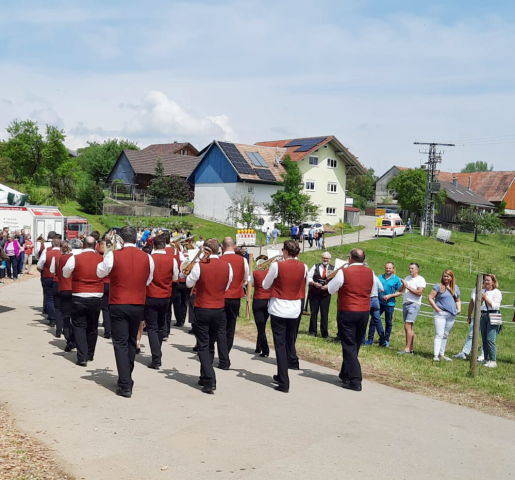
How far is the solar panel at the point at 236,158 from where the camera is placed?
173 feet

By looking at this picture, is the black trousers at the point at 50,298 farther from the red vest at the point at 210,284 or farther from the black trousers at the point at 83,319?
the red vest at the point at 210,284

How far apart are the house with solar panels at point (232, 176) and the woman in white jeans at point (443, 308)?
3970cm

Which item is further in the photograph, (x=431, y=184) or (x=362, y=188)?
(x=362, y=188)

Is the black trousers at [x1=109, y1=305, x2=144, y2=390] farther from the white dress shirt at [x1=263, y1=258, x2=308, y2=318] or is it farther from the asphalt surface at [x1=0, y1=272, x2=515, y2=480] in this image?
the white dress shirt at [x1=263, y1=258, x2=308, y2=318]

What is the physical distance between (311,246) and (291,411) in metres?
34.2

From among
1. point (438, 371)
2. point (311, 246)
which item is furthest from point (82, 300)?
point (311, 246)

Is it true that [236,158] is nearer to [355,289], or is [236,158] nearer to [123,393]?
[355,289]

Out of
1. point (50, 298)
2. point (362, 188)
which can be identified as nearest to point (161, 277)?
point (50, 298)

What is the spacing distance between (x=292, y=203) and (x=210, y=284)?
41545mm

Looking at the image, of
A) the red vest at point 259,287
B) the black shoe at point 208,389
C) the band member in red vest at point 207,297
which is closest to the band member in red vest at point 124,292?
the band member in red vest at point 207,297

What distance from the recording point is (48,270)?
12.5 metres

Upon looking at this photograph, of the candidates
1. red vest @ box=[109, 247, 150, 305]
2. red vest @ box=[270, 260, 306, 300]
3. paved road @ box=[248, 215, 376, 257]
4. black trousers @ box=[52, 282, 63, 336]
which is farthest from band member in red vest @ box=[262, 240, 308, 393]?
paved road @ box=[248, 215, 376, 257]

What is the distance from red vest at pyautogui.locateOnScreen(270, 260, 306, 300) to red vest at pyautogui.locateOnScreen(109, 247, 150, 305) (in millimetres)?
1880

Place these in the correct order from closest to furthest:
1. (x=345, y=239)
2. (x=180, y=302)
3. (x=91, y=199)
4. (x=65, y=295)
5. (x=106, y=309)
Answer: (x=65, y=295)
(x=106, y=309)
(x=180, y=302)
(x=345, y=239)
(x=91, y=199)
